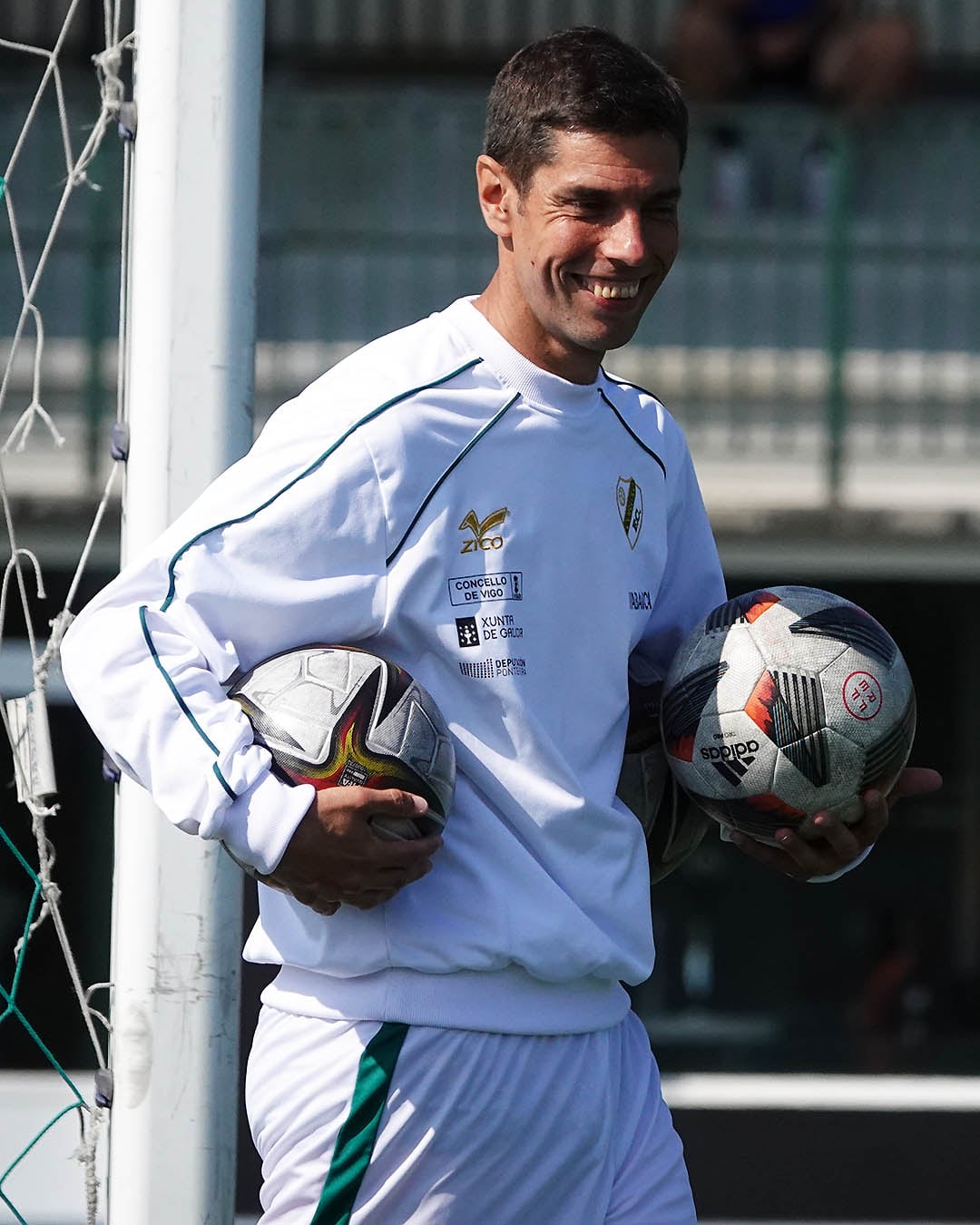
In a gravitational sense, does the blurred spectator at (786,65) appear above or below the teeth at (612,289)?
above

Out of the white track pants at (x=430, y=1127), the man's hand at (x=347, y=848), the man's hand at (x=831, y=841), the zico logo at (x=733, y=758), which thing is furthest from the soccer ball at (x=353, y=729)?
the man's hand at (x=831, y=841)

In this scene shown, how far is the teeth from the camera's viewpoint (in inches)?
94.0

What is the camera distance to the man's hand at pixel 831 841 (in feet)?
8.30

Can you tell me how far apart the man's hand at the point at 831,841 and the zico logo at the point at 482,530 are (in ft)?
1.95

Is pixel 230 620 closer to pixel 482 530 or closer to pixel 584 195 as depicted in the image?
pixel 482 530

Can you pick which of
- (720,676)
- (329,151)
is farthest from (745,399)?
(720,676)

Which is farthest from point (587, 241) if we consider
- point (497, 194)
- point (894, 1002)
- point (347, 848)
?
point (894, 1002)

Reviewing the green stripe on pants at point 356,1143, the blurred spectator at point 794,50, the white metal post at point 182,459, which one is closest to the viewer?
the green stripe on pants at point 356,1143

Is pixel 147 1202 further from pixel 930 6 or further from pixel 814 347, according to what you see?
pixel 930 6

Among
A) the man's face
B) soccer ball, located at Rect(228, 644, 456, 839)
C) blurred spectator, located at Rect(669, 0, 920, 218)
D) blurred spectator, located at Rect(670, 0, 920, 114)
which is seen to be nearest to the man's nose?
the man's face

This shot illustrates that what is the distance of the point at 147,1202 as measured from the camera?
8.71 feet

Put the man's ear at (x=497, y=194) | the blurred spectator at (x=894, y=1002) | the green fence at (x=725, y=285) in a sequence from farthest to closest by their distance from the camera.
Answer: the green fence at (x=725, y=285)
the blurred spectator at (x=894, y=1002)
the man's ear at (x=497, y=194)

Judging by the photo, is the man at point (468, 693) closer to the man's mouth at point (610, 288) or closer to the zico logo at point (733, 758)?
the man's mouth at point (610, 288)

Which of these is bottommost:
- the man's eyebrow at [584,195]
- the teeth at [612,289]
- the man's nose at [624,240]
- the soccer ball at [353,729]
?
the soccer ball at [353,729]
